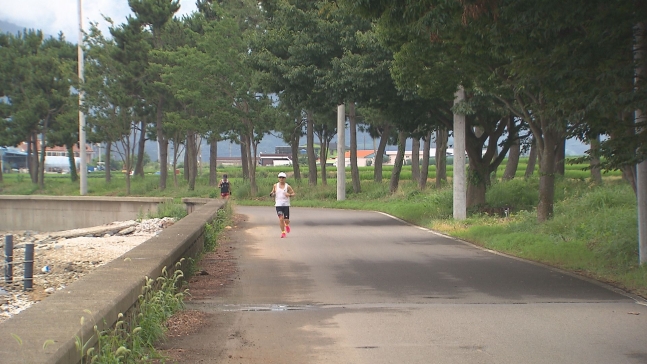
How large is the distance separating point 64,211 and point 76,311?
34890 millimetres

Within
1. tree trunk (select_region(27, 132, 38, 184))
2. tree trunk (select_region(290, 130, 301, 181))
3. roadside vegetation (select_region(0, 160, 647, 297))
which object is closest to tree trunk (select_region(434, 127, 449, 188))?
roadside vegetation (select_region(0, 160, 647, 297))

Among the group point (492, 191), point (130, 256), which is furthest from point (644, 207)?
point (492, 191)

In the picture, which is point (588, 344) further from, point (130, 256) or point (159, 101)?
point (159, 101)

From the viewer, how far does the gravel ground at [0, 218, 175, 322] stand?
16.1 m

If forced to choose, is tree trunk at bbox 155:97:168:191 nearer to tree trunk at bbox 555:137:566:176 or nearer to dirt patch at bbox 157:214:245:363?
tree trunk at bbox 555:137:566:176

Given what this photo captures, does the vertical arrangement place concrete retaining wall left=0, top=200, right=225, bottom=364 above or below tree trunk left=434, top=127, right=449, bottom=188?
below

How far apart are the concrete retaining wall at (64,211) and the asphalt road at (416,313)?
23.2 meters

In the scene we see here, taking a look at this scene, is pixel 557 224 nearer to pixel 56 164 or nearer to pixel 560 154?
→ pixel 560 154

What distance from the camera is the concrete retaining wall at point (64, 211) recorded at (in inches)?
1475

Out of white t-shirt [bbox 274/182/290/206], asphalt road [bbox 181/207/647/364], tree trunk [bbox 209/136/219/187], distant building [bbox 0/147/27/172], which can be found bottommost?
asphalt road [bbox 181/207/647/364]

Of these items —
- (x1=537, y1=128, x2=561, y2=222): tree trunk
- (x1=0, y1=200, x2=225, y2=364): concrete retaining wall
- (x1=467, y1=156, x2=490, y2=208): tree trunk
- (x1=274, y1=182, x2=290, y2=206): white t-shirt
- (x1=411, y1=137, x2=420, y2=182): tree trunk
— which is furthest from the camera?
(x1=411, y1=137, x2=420, y2=182): tree trunk

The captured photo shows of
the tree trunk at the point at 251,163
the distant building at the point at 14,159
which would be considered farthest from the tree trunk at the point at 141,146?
the distant building at the point at 14,159

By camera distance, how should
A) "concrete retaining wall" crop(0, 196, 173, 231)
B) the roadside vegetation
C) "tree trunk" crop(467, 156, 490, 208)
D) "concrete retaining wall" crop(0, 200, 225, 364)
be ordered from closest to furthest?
"concrete retaining wall" crop(0, 200, 225, 364) < the roadside vegetation < "tree trunk" crop(467, 156, 490, 208) < "concrete retaining wall" crop(0, 196, 173, 231)

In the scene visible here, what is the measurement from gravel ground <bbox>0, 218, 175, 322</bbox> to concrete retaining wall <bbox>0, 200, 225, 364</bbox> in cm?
475
